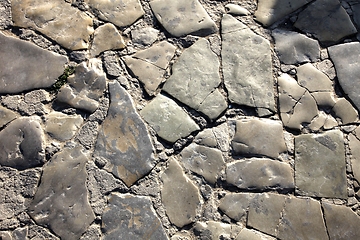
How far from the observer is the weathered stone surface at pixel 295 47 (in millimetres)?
2213

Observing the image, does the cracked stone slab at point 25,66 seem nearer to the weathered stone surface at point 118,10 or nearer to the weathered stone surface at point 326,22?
the weathered stone surface at point 118,10

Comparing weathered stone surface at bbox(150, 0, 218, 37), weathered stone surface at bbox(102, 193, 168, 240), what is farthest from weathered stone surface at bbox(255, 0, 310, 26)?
weathered stone surface at bbox(102, 193, 168, 240)

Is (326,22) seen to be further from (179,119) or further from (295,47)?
(179,119)

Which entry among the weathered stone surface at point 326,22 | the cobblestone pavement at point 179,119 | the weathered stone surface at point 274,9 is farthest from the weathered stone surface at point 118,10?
the weathered stone surface at point 326,22

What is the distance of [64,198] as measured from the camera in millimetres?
1942

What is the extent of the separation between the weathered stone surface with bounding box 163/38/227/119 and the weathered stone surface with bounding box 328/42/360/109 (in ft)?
2.34

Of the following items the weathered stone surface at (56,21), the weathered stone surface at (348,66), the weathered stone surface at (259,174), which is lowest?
the weathered stone surface at (259,174)

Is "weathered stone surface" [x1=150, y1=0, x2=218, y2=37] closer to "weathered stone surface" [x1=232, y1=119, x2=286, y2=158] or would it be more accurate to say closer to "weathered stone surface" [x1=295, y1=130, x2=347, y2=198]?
"weathered stone surface" [x1=232, y1=119, x2=286, y2=158]

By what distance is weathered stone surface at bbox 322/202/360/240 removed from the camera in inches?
75.3

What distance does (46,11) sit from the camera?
87.1 inches

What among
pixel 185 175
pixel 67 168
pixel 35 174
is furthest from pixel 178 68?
pixel 35 174

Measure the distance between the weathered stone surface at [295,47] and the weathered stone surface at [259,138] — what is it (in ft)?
1.40

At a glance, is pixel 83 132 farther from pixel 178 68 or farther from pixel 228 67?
pixel 228 67

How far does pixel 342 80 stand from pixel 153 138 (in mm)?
1170
